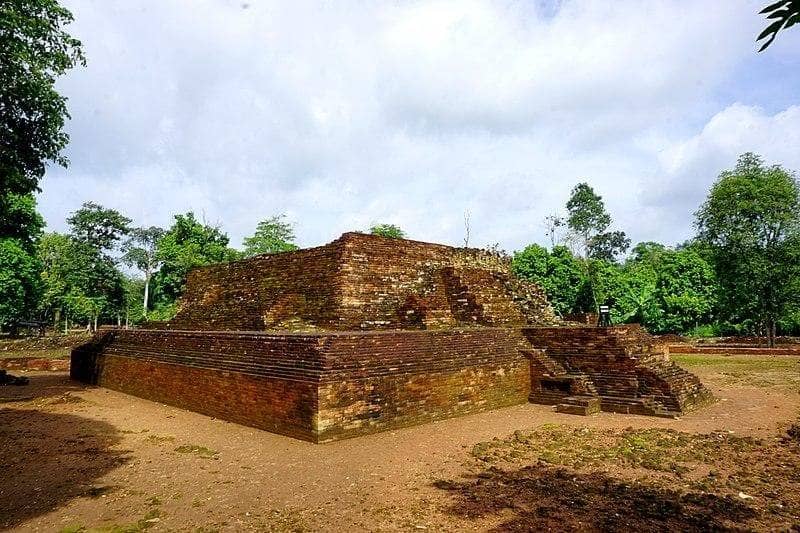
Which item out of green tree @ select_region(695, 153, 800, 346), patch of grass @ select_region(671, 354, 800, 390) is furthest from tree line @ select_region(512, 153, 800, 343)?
patch of grass @ select_region(671, 354, 800, 390)

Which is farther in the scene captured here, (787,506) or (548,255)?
(548,255)

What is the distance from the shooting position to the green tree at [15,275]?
25.7 meters

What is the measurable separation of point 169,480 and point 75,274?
3896 centimetres

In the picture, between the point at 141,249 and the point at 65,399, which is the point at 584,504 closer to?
the point at 65,399

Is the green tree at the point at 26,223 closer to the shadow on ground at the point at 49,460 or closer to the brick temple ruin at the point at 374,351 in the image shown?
the brick temple ruin at the point at 374,351

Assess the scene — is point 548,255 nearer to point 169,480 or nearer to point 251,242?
point 251,242

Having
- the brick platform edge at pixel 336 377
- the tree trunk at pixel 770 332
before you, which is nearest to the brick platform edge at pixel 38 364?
the brick platform edge at pixel 336 377

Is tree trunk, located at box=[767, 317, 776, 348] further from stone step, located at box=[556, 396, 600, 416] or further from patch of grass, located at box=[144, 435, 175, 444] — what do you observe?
patch of grass, located at box=[144, 435, 175, 444]

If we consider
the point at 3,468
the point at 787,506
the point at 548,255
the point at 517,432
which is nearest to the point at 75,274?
the point at 548,255

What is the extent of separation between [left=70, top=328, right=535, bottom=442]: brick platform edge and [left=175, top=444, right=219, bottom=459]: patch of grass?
98 centimetres

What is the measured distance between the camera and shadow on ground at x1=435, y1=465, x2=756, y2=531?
156 inches

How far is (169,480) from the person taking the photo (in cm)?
523

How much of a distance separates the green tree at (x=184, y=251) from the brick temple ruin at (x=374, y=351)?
17848mm

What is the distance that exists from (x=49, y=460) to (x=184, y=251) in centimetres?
2652
